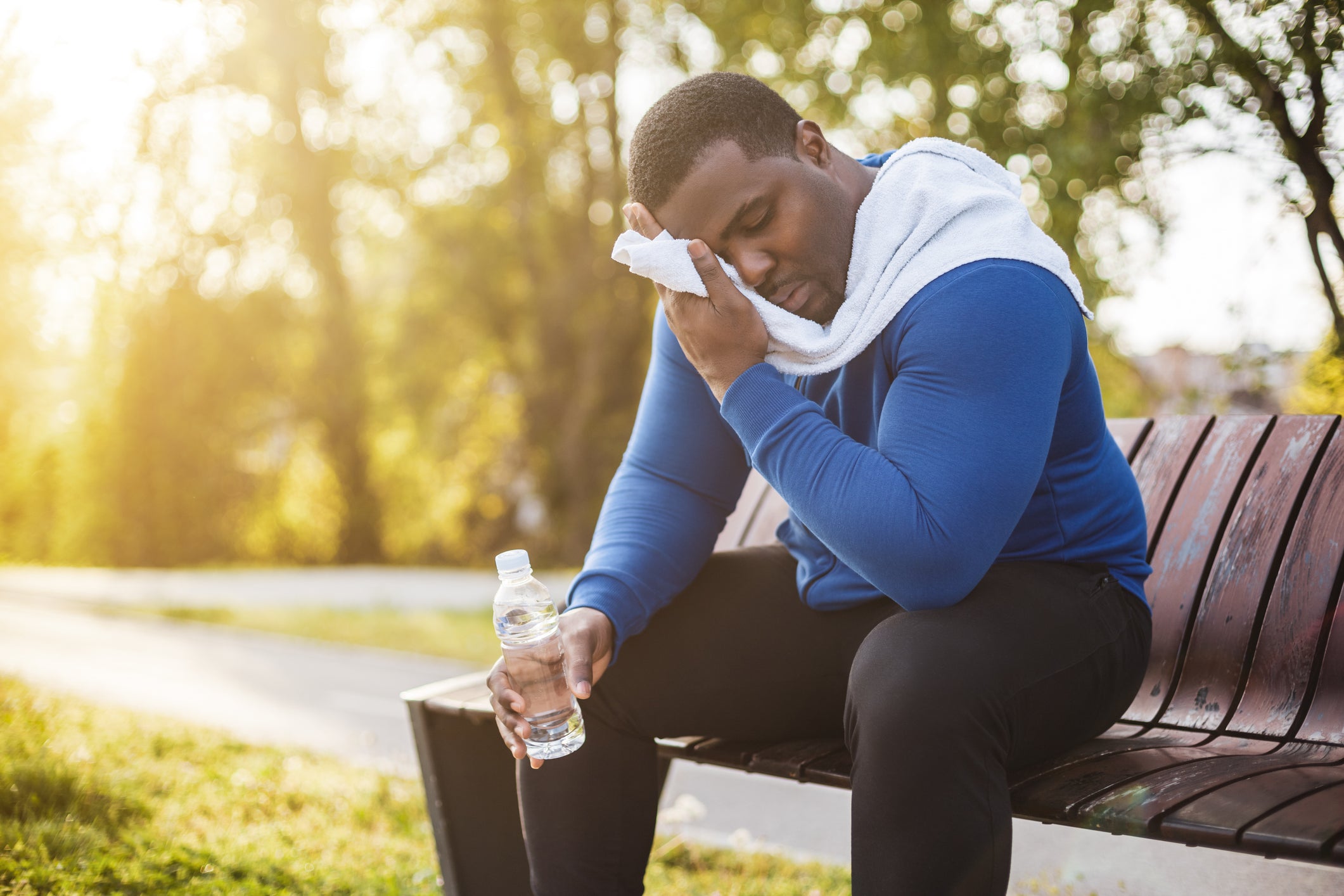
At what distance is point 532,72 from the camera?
1305 cm

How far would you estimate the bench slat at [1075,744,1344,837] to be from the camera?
1.55 m

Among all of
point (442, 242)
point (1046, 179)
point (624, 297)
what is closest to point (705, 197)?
point (1046, 179)

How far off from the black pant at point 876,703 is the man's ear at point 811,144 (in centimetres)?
79

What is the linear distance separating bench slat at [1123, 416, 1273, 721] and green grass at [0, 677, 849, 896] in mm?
1047

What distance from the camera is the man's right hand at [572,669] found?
188 centimetres

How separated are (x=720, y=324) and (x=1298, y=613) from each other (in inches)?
53.6

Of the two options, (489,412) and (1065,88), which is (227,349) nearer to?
(489,412)

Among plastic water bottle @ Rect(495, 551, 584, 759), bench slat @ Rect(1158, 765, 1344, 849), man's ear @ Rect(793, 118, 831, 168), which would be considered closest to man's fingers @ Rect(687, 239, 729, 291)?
man's ear @ Rect(793, 118, 831, 168)

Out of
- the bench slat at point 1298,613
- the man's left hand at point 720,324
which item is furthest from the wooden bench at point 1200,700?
the man's left hand at point 720,324

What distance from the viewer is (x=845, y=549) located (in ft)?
5.43

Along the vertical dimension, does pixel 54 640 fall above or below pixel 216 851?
below

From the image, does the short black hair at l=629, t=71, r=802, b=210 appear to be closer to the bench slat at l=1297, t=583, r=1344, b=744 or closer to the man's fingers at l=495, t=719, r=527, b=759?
the man's fingers at l=495, t=719, r=527, b=759

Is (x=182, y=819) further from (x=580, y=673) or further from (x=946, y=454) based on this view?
(x=946, y=454)

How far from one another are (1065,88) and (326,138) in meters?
12.4
